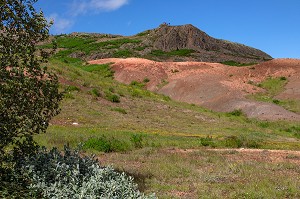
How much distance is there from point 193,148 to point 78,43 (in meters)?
65.5

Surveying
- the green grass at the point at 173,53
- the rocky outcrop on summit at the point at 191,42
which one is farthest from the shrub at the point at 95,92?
the rocky outcrop on summit at the point at 191,42

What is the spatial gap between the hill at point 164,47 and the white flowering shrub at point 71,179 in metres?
60.1

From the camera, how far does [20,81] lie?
379 inches

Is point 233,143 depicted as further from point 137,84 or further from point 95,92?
point 137,84

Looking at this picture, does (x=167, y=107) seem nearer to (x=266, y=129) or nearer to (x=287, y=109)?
(x=266, y=129)

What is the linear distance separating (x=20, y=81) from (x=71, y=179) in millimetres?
2849

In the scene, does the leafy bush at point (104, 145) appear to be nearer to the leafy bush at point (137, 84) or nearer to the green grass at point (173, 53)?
the leafy bush at point (137, 84)

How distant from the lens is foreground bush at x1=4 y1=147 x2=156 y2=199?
833 cm

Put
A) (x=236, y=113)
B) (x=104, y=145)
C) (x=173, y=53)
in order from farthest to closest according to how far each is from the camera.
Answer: (x=173, y=53)
(x=236, y=113)
(x=104, y=145)

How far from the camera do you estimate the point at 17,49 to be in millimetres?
9852

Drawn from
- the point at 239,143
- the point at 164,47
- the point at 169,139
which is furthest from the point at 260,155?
the point at 164,47

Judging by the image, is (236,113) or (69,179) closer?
(69,179)

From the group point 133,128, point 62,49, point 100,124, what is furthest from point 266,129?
point 62,49

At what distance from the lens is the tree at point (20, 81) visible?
9453mm
